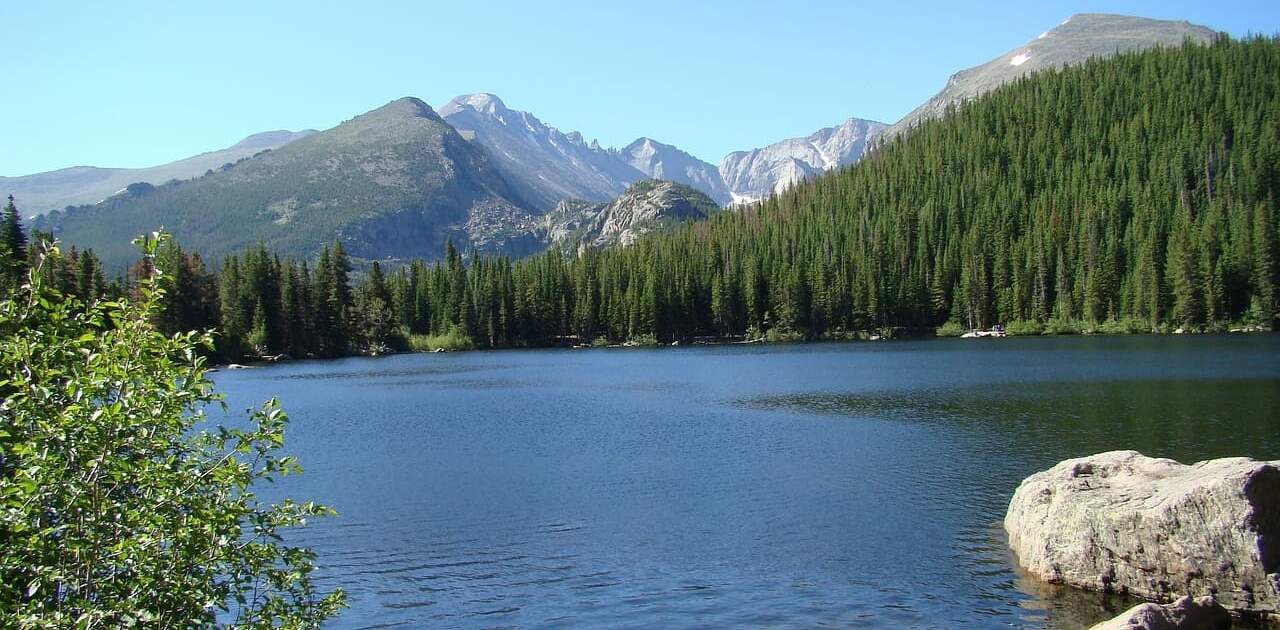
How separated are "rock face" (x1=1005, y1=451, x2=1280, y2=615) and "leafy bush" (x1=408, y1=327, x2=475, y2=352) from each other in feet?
456

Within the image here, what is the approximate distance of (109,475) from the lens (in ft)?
28.9

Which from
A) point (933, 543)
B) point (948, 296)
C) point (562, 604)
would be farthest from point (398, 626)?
point (948, 296)

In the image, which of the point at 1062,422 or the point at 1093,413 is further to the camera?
the point at 1093,413

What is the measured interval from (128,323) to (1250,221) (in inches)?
6148

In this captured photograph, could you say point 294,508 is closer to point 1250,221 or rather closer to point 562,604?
point 562,604

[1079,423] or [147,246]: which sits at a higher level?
[147,246]

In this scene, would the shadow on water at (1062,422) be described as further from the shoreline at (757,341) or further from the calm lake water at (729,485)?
the shoreline at (757,341)

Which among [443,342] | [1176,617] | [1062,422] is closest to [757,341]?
[443,342]

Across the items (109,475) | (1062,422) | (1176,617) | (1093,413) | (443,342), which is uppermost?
(443,342)

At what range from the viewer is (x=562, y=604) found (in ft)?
66.9

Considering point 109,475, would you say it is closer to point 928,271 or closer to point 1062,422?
point 1062,422

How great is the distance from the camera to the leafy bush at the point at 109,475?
26.5 feet

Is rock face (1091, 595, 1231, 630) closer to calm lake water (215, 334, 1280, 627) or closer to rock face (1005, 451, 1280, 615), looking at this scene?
rock face (1005, 451, 1280, 615)

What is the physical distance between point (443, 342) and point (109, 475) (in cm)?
14748
